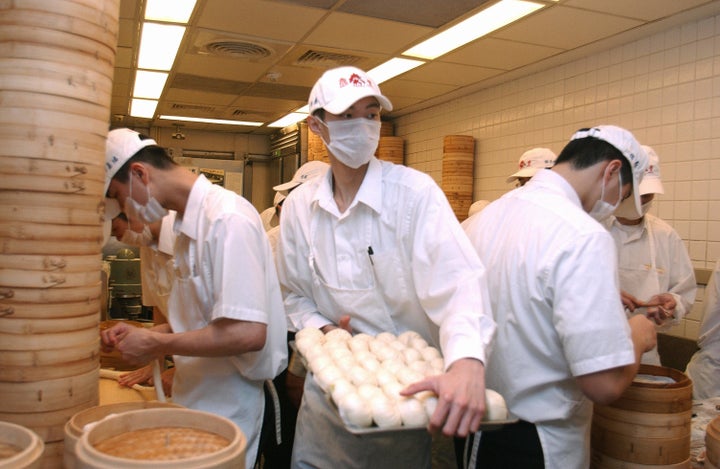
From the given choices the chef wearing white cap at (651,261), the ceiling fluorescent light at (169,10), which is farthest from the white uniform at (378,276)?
the ceiling fluorescent light at (169,10)

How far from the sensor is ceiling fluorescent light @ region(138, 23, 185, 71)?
502 cm

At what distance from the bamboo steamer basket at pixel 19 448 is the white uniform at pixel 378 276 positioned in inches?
30.7

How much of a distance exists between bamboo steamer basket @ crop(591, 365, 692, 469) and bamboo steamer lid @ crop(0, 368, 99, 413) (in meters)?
1.68

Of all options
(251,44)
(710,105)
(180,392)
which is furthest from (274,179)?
(180,392)

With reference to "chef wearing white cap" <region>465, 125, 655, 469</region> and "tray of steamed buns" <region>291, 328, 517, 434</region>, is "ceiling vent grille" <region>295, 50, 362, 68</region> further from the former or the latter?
"tray of steamed buns" <region>291, 328, 517, 434</region>

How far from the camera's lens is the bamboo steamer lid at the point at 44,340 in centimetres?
127

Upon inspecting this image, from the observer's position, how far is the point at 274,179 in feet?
36.2

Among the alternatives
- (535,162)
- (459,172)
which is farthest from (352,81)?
(459,172)

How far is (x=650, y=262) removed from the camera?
11.9 feet

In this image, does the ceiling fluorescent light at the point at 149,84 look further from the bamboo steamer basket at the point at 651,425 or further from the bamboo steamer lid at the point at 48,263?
the bamboo steamer basket at the point at 651,425

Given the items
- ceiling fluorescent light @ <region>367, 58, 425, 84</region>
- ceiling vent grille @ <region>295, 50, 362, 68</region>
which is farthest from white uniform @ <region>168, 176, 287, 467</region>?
ceiling fluorescent light @ <region>367, 58, 425, 84</region>

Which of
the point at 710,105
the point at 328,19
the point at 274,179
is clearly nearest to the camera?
the point at 710,105

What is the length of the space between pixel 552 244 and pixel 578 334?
0.26 m

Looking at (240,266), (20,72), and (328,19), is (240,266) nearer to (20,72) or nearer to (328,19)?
(20,72)
